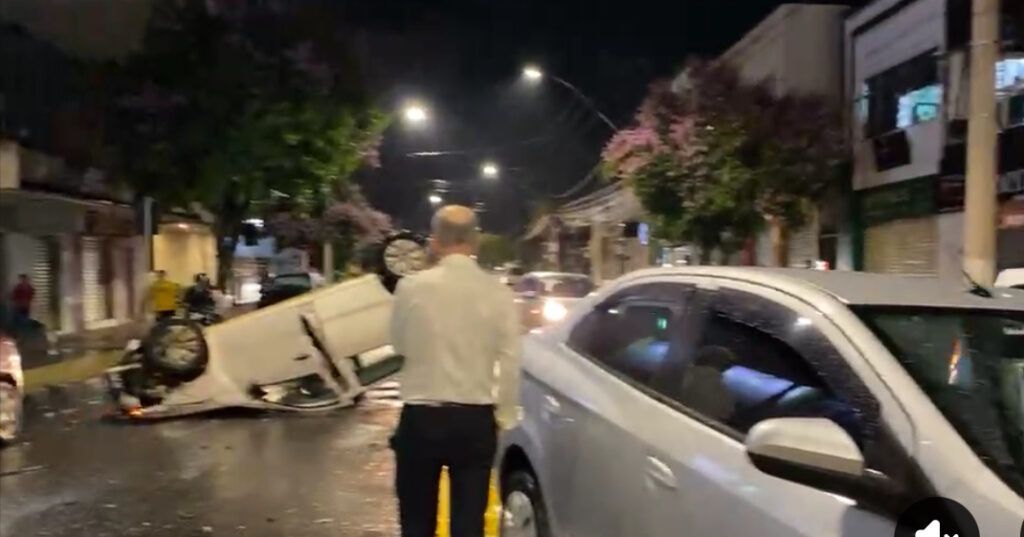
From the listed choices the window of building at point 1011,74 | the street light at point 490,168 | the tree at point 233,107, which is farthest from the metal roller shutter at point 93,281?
the street light at point 490,168

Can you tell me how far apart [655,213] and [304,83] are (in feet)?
25.6

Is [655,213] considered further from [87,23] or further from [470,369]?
[470,369]

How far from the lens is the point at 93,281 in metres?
30.7

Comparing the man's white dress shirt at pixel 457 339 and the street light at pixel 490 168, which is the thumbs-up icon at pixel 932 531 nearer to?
the man's white dress shirt at pixel 457 339

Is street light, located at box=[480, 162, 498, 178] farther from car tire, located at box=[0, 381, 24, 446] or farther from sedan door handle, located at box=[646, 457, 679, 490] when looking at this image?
sedan door handle, located at box=[646, 457, 679, 490]

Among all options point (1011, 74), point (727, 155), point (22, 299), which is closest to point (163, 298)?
point (22, 299)

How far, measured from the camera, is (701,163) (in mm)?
22969

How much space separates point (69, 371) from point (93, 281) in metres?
12.3

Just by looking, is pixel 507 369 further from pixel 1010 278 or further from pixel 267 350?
pixel 267 350

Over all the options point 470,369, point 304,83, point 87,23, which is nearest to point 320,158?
point 304,83

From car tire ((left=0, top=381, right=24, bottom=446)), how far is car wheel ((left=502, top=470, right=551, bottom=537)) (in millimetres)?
6938

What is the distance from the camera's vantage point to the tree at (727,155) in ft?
72.5

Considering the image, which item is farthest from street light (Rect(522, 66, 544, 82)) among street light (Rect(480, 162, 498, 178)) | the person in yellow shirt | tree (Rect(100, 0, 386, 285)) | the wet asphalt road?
street light (Rect(480, 162, 498, 178))

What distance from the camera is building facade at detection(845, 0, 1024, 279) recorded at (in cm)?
1677
